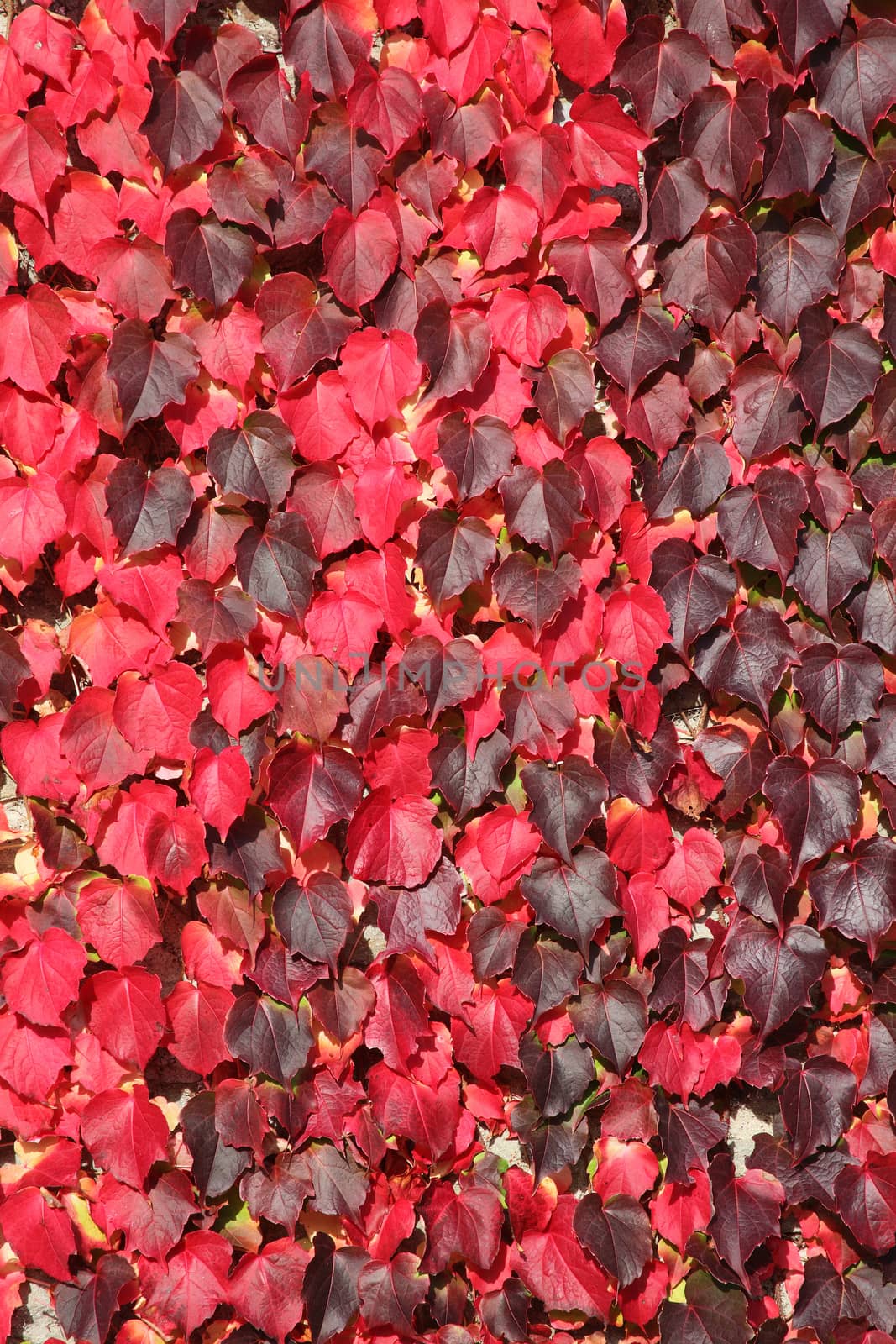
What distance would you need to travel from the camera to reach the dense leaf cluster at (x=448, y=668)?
6.63 feet

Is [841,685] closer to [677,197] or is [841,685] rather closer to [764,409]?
[764,409]

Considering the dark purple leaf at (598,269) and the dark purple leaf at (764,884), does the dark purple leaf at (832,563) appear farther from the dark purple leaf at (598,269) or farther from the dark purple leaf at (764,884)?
the dark purple leaf at (598,269)

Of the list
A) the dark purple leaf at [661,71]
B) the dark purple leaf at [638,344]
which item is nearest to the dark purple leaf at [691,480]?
the dark purple leaf at [638,344]

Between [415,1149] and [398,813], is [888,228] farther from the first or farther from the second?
[415,1149]

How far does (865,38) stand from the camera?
200cm

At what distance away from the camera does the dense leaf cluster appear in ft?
6.63

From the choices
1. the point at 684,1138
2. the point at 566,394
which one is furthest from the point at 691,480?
the point at 684,1138

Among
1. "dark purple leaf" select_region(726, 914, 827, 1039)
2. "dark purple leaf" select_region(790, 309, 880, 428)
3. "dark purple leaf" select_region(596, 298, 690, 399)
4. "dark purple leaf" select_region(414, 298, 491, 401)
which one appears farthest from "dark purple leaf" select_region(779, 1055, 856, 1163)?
"dark purple leaf" select_region(414, 298, 491, 401)

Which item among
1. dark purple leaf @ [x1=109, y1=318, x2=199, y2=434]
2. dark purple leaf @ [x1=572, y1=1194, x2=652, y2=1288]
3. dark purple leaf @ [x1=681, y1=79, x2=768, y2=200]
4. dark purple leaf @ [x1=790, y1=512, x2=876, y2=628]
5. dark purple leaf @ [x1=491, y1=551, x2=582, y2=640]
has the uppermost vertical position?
dark purple leaf @ [x1=681, y1=79, x2=768, y2=200]

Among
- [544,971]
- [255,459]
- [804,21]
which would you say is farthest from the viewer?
[544,971]

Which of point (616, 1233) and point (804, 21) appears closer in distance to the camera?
point (804, 21)

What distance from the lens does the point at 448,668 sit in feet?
6.85

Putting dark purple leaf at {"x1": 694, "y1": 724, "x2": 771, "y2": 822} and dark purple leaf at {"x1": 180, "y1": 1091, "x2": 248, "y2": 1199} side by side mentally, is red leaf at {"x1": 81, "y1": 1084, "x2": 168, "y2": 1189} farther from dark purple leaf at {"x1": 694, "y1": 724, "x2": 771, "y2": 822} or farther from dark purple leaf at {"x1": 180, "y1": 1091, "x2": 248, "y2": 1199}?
dark purple leaf at {"x1": 694, "y1": 724, "x2": 771, "y2": 822}

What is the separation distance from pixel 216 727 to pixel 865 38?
5.95 ft
